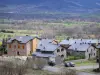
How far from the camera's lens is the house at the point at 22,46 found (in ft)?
226

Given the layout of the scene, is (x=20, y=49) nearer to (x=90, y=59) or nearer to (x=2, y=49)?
(x=2, y=49)

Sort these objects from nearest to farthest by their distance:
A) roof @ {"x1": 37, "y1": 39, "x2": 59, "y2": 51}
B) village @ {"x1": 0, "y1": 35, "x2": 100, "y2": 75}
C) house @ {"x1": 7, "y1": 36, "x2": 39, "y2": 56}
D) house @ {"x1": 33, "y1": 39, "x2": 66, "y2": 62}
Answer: village @ {"x1": 0, "y1": 35, "x2": 100, "y2": 75} < house @ {"x1": 33, "y1": 39, "x2": 66, "y2": 62} < roof @ {"x1": 37, "y1": 39, "x2": 59, "y2": 51} < house @ {"x1": 7, "y1": 36, "x2": 39, "y2": 56}

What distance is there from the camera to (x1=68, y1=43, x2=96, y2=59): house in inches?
2594

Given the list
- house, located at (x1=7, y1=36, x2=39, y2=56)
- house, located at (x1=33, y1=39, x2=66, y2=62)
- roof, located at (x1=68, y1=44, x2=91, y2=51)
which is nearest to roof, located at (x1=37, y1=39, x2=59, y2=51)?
house, located at (x1=33, y1=39, x2=66, y2=62)

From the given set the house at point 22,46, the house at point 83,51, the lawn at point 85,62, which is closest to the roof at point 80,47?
the house at point 83,51

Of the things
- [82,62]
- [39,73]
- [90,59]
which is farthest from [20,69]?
[90,59]

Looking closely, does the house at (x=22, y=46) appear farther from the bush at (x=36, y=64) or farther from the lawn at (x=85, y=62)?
the bush at (x=36, y=64)

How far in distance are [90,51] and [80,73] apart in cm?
1934

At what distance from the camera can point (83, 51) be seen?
65.9m

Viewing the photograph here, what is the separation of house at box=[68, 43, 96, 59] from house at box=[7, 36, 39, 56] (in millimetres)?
7162

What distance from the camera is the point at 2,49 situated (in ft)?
241

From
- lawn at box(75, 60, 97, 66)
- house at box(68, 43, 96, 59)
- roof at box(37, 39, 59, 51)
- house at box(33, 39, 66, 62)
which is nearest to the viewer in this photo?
lawn at box(75, 60, 97, 66)

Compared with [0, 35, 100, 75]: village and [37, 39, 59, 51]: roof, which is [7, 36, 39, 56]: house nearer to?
[0, 35, 100, 75]: village

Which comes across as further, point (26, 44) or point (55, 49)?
point (26, 44)
